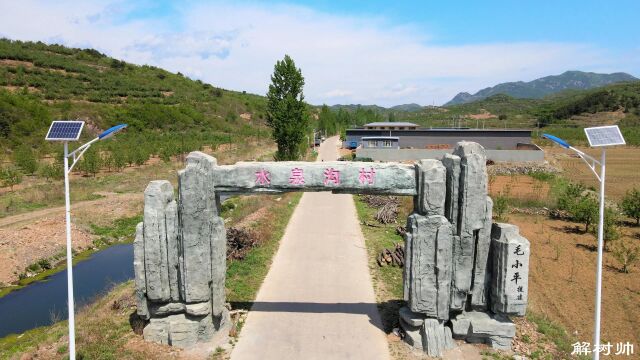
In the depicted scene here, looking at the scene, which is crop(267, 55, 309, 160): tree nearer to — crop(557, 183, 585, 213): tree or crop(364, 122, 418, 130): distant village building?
crop(557, 183, 585, 213): tree

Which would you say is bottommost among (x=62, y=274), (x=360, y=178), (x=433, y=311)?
(x=62, y=274)

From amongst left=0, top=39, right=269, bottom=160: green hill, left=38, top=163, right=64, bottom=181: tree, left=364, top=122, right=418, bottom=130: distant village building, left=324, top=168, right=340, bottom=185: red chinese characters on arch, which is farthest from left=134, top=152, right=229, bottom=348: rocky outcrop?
left=364, top=122, right=418, bottom=130: distant village building

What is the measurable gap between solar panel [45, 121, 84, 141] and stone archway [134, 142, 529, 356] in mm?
2112

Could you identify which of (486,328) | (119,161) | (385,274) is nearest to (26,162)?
(119,161)

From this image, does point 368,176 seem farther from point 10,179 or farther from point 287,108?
point 10,179

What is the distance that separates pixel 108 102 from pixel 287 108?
41.5 meters

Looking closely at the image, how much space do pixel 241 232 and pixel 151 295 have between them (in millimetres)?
6498

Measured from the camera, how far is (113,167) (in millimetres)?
34344

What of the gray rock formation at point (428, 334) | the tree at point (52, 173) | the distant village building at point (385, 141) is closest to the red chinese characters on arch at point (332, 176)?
the gray rock formation at point (428, 334)

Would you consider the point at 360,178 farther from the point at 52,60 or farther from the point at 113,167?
the point at 52,60

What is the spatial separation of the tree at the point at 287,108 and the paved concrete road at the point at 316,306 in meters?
12.4

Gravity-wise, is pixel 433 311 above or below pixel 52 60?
below

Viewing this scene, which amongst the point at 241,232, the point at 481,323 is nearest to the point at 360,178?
the point at 481,323

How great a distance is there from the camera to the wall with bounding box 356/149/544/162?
3956cm
